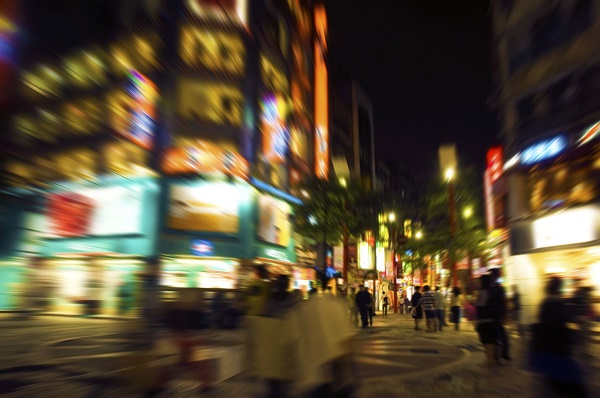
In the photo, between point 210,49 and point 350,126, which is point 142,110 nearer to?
point 210,49

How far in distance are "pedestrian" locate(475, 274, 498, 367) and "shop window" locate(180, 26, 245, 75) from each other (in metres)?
5.75

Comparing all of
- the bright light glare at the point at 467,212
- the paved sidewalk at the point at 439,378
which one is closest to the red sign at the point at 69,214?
the paved sidewalk at the point at 439,378

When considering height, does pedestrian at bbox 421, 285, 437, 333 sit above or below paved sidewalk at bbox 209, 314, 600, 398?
above

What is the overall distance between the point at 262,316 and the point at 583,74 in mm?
9989

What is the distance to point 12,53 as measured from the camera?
3260mm

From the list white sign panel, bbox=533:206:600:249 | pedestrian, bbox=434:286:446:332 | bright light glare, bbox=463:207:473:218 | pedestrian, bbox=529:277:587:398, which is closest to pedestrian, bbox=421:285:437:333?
pedestrian, bbox=434:286:446:332

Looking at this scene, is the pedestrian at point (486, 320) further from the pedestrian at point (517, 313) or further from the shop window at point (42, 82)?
the shop window at point (42, 82)

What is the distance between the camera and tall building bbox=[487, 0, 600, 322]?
10859mm

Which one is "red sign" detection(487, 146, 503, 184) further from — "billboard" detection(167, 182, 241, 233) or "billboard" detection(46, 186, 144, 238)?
"billboard" detection(46, 186, 144, 238)

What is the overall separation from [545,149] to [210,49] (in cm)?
1072

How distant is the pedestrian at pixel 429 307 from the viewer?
16109 mm

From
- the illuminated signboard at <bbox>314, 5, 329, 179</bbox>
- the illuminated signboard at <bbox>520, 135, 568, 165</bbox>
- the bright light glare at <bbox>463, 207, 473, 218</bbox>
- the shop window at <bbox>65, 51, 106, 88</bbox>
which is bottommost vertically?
the shop window at <bbox>65, 51, 106, 88</bbox>

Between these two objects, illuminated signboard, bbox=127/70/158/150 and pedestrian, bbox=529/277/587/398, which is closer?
illuminated signboard, bbox=127/70/158/150

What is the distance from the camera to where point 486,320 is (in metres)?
8.54
